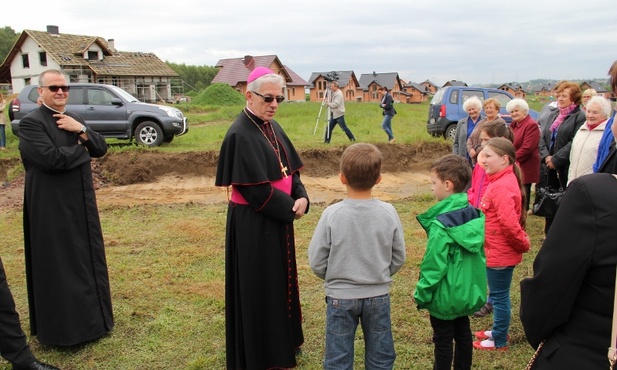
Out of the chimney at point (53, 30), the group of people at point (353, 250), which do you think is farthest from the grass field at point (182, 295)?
the chimney at point (53, 30)

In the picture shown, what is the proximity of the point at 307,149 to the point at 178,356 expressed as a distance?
29.1 ft

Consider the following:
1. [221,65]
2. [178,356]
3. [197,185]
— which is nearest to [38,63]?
[221,65]

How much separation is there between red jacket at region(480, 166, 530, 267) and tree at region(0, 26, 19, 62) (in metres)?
78.8

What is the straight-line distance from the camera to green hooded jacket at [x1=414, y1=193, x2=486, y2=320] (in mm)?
2961

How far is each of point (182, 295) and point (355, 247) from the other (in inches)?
115

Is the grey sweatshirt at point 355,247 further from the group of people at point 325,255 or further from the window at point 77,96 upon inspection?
the window at point 77,96

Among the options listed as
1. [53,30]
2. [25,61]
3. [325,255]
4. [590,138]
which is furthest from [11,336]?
[25,61]

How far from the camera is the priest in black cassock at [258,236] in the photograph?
11.5 ft

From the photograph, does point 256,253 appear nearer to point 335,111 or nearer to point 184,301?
point 184,301

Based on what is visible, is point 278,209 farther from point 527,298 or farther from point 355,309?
point 527,298

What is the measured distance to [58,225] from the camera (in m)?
4.02

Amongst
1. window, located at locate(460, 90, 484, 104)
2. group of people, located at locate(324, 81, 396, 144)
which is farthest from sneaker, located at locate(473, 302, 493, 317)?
window, located at locate(460, 90, 484, 104)

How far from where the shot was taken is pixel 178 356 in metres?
4.04

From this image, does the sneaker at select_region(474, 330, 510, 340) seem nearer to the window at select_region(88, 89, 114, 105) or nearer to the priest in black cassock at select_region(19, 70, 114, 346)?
the priest in black cassock at select_region(19, 70, 114, 346)
